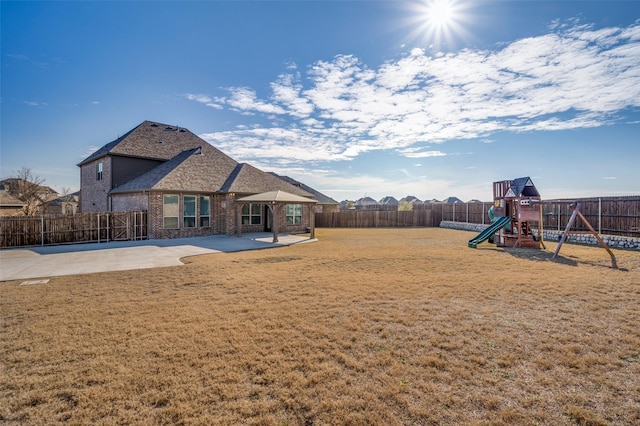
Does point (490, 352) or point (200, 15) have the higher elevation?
point (200, 15)

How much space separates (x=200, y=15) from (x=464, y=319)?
13.8 m

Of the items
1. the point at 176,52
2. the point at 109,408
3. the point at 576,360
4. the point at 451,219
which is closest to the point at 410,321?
the point at 576,360

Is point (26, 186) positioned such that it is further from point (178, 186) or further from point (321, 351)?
point (321, 351)

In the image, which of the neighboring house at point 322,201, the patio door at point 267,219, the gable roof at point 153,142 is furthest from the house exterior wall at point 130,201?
the neighboring house at point 322,201

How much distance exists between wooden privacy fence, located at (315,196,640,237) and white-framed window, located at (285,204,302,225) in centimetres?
768

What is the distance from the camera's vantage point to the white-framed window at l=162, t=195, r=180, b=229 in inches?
649

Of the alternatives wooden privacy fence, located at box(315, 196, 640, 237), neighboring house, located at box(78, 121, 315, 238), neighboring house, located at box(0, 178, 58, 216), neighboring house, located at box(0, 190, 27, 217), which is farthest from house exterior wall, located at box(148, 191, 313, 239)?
neighboring house, located at box(0, 190, 27, 217)

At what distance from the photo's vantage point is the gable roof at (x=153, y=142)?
20080 mm

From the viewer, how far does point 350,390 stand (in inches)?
118

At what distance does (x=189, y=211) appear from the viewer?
1744cm

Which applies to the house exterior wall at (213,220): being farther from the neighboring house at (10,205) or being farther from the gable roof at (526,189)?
the neighboring house at (10,205)

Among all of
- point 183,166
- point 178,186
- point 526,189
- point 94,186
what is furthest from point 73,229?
point 526,189

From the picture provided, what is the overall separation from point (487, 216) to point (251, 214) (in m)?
18.8

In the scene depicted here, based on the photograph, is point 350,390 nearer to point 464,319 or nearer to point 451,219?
point 464,319
